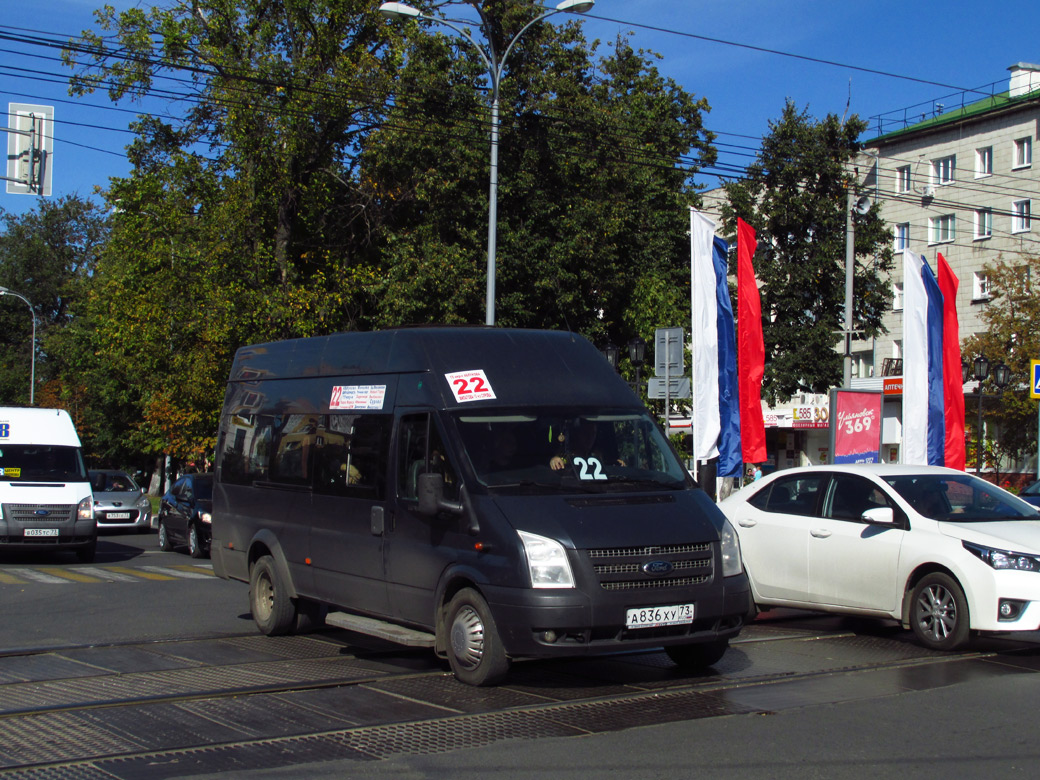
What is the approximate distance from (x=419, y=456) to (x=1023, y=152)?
46604mm

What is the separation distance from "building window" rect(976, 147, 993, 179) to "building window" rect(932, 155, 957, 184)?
1004 mm

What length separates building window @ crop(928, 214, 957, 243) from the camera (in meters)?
51.1

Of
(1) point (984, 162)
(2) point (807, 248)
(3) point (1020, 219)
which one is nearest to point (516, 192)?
(2) point (807, 248)

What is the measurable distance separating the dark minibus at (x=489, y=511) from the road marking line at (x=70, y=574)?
6.74 m

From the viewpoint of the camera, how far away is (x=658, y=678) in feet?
26.7

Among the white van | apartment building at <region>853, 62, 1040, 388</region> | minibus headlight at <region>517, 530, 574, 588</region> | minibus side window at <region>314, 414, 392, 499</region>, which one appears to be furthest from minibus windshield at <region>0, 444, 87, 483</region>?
apartment building at <region>853, 62, 1040, 388</region>

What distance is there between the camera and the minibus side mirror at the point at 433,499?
7715 mm

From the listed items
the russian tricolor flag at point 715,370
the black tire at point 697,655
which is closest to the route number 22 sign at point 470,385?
the black tire at point 697,655

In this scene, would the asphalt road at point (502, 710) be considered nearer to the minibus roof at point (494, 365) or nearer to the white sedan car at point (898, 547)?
the white sedan car at point (898, 547)

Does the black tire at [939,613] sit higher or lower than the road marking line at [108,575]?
higher

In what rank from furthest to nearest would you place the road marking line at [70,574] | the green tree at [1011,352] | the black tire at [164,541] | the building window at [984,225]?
the building window at [984,225] → the green tree at [1011,352] → the black tire at [164,541] → the road marking line at [70,574]

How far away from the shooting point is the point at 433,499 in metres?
7.71

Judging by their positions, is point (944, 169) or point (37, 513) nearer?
point (37, 513)

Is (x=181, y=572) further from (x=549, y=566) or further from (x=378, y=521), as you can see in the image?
(x=549, y=566)
